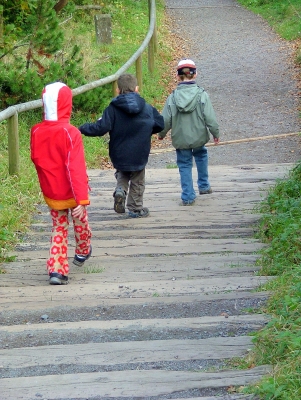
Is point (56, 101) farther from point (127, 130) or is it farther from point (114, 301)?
point (127, 130)

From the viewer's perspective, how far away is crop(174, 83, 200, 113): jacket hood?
712 centimetres

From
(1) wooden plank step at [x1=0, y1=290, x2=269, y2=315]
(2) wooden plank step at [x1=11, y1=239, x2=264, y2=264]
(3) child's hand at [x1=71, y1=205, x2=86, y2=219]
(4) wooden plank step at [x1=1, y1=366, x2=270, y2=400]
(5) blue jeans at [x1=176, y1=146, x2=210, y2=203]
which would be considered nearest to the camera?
(4) wooden plank step at [x1=1, y1=366, x2=270, y2=400]

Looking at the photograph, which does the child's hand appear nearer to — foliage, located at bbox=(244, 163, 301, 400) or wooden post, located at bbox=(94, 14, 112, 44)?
foliage, located at bbox=(244, 163, 301, 400)

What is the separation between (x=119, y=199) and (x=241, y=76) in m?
9.78

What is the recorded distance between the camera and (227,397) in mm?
3145

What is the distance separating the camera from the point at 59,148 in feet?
16.1

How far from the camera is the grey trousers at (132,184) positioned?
6.94 m

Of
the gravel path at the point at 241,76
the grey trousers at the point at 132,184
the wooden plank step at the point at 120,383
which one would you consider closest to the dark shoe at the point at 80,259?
the grey trousers at the point at 132,184

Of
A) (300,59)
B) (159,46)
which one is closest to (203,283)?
(300,59)

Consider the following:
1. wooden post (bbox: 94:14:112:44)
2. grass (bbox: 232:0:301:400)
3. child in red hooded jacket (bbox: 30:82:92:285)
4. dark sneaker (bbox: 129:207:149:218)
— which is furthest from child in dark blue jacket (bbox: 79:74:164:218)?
wooden post (bbox: 94:14:112:44)

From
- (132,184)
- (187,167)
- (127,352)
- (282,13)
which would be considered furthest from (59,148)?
(282,13)

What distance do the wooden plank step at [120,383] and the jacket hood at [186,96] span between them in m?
4.05

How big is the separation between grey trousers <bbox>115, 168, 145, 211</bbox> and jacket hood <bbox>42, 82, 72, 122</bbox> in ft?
6.62

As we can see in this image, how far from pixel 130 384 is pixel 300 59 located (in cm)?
1386
